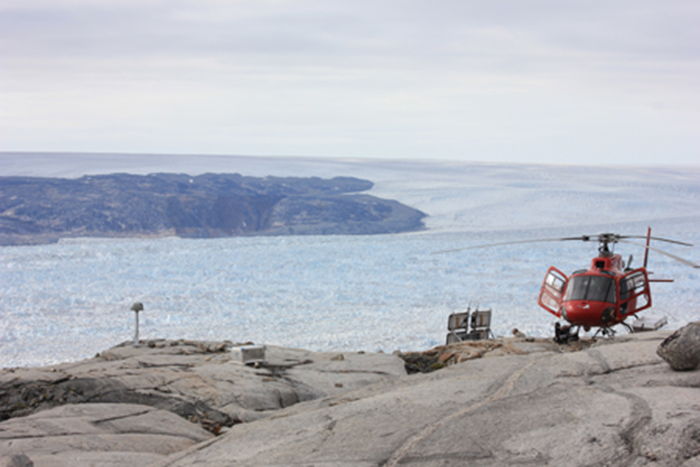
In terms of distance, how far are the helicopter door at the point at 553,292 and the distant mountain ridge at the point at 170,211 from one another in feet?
38.5

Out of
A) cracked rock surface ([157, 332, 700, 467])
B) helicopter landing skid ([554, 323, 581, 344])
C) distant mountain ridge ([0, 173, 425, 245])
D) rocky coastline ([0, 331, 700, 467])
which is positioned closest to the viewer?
cracked rock surface ([157, 332, 700, 467])

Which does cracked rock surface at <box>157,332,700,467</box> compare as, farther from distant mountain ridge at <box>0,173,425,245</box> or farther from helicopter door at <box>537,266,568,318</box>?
distant mountain ridge at <box>0,173,425,245</box>

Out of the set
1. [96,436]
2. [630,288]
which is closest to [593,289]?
[630,288]

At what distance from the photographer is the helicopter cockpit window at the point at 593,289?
684 centimetres

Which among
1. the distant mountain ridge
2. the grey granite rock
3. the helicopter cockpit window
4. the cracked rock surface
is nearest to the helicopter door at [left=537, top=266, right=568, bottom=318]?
the helicopter cockpit window

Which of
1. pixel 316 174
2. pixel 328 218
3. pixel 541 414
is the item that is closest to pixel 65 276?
pixel 328 218

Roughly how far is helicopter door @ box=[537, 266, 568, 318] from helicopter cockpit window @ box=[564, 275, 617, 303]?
26 cm

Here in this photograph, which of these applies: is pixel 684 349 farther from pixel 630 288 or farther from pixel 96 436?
pixel 630 288

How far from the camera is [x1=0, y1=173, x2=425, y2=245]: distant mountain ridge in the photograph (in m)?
17.8

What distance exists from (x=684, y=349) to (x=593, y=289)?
11.8 ft

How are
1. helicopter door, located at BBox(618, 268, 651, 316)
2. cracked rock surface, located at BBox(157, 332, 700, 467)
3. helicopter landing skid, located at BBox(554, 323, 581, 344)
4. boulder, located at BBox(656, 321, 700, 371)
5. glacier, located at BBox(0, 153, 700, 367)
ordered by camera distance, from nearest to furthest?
cracked rock surface, located at BBox(157, 332, 700, 467) → boulder, located at BBox(656, 321, 700, 371) → helicopter landing skid, located at BBox(554, 323, 581, 344) → helicopter door, located at BBox(618, 268, 651, 316) → glacier, located at BBox(0, 153, 700, 367)

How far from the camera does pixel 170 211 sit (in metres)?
19.3

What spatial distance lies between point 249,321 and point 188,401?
5.38 metres

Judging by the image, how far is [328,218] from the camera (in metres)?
19.7
